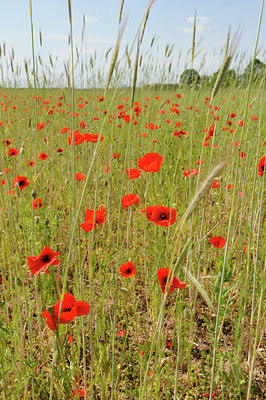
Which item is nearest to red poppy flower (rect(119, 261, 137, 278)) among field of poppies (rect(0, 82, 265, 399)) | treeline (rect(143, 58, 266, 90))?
field of poppies (rect(0, 82, 265, 399))

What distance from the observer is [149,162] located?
52.9 inches

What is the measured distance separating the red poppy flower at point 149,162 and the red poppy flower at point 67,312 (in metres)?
0.69

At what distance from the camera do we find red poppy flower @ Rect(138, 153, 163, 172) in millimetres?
1311

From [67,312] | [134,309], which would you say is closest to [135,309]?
[134,309]

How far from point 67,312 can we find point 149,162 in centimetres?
82

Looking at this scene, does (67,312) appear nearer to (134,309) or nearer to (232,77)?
(134,309)

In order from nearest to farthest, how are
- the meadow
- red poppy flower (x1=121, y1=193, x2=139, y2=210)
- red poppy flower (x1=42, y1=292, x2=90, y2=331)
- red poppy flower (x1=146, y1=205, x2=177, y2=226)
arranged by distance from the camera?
red poppy flower (x1=42, y1=292, x2=90, y2=331)
the meadow
red poppy flower (x1=146, y1=205, x2=177, y2=226)
red poppy flower (x1=121, y1=193, x2=139, y2=210)

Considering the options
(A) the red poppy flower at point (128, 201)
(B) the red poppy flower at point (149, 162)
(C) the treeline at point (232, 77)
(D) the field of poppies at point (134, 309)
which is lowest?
(D) the field of poppies at point (134, 309)

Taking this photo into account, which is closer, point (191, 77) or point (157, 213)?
point (157, 213)

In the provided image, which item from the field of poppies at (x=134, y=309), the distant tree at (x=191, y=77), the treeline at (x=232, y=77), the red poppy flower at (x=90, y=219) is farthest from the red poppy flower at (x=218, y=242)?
the distant tree at (x=191, y=77)

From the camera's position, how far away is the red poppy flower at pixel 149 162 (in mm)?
1311

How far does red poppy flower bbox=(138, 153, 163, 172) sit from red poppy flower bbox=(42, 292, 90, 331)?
688 millimetres

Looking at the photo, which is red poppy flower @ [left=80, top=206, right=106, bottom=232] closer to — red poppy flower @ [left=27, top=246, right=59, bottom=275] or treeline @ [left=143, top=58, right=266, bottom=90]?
red poppy flower @ [left=27, top=246, right=59, bottom=275]

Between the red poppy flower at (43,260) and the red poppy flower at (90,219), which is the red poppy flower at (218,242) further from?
the red poppy flower at (43,260)
